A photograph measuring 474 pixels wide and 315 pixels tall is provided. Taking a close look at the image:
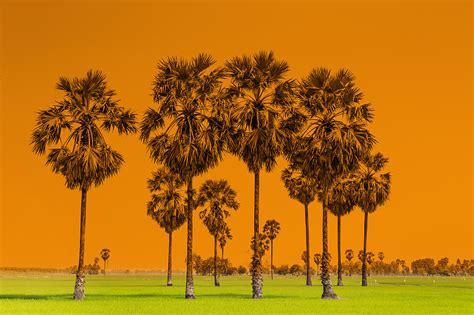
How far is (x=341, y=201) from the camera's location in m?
114

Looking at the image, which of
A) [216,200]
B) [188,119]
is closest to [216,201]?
[216,200]

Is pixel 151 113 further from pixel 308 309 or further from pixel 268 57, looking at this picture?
pixel 308 309

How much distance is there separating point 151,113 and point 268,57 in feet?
40.4

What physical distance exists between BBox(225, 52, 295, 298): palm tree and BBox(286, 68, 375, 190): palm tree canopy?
80.6 inches

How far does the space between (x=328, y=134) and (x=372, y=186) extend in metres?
47.6

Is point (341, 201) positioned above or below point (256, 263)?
above

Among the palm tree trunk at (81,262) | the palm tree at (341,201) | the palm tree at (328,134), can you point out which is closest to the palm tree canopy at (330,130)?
the palm tree at (328,134)

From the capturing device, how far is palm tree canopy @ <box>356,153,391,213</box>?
116m

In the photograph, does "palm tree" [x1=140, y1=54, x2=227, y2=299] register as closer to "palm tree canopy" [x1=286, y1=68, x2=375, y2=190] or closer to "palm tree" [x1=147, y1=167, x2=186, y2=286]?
"palm tree canopy" [x1=286, y1=68, x2=375, y2=190]

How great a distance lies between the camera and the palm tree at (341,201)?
11188cm

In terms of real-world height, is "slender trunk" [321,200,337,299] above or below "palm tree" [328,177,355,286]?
below

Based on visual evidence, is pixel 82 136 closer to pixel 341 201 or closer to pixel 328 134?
pixel 328 134

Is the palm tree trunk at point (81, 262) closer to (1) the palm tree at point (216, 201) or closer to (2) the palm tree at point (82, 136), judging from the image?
(2) the palm tree at point (82, 136)

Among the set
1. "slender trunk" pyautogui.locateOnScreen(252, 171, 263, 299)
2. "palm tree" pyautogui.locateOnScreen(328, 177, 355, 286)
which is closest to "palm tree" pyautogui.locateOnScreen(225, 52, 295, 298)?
"slender trunk" pyautogui.locateOnScreen(252, 171, 263, 299)
